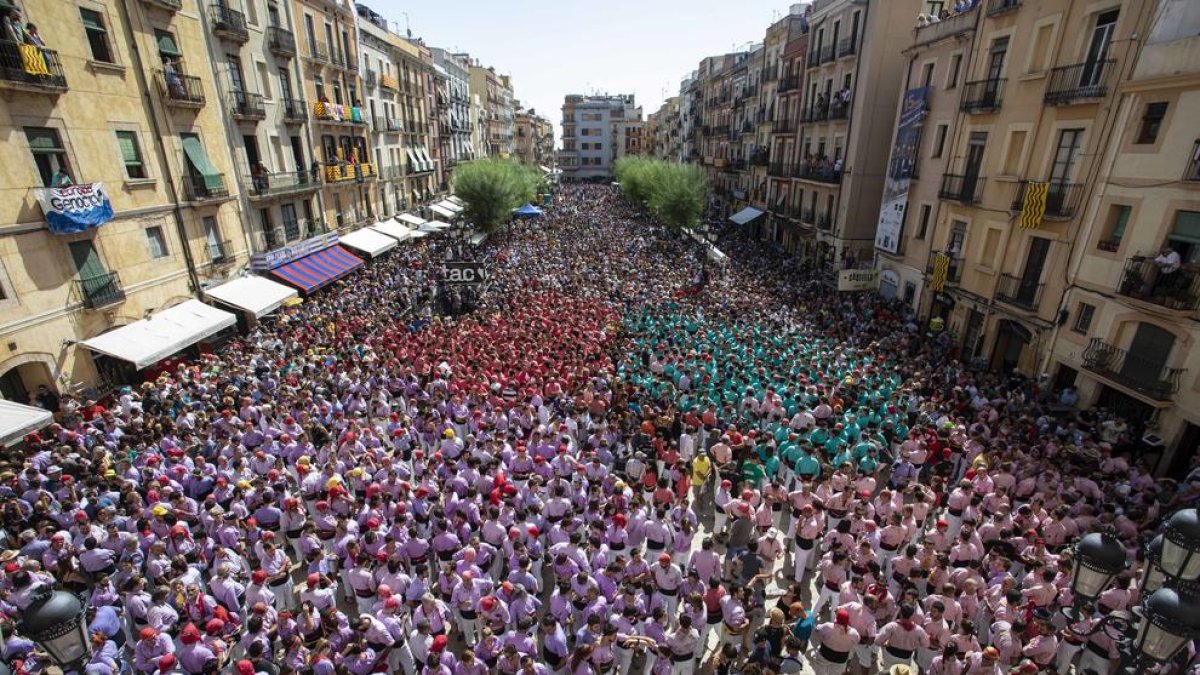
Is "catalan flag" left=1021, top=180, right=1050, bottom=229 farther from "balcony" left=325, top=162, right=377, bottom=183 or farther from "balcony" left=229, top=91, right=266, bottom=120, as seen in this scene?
"balcony" left=325, top=162, right=377, bottom=183

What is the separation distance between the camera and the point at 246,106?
75.6ft

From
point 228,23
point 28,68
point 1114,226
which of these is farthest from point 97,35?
point 1114,226

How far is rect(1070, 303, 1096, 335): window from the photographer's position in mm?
15738

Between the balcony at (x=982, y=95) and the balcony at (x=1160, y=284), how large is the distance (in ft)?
24.8

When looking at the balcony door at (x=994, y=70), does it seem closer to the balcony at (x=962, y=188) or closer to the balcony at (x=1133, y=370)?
the balcony at (x=962, y=188)

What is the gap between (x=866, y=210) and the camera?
2945 cm

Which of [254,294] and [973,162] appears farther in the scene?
[254,294]

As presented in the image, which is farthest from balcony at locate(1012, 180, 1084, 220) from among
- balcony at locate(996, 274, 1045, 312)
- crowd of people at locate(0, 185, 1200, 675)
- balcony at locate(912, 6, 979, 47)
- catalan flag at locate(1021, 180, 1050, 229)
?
balcony at locate(912, 6, 979, 47)

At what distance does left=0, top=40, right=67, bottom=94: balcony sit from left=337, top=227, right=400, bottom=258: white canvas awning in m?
15.1

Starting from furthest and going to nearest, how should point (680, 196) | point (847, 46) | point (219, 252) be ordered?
point (680, 196) → point (847, 46) → point (219, 252)

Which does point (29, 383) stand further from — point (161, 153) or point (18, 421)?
point (161, 153)

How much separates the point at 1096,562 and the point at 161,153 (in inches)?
975

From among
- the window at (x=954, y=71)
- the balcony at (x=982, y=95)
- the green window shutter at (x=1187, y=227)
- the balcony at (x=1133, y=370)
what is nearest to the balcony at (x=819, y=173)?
the window at (x=954, y=71)

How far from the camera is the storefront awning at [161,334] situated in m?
16.1
